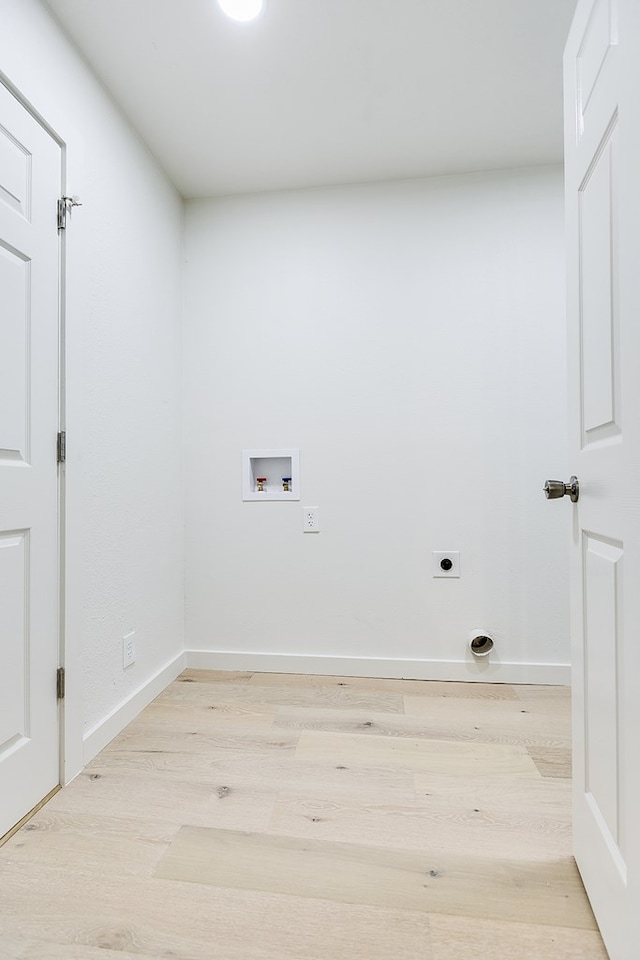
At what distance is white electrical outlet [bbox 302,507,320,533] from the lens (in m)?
2.42

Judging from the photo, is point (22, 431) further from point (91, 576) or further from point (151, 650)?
point (151, 650)

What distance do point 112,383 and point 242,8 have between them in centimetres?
125

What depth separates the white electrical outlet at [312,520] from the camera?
95.2 inches

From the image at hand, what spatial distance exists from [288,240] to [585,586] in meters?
2.10

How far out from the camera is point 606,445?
37.7 inches

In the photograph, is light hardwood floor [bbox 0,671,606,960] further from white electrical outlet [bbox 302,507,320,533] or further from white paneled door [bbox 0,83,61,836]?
white electrical outlet [bbox 302,507,320,533]

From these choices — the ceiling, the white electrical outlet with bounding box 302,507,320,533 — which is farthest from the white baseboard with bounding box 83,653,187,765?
the ceiling

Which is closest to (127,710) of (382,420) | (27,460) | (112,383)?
(27,460)

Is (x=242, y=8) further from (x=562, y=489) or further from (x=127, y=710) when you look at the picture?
(x=127, y=710)

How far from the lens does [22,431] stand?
137 centimetres

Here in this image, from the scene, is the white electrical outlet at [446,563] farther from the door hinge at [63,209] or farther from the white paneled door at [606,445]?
the door hinge at [63,209]

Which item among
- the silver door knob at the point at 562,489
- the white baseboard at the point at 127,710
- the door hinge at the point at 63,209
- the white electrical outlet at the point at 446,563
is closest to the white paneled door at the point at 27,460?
the door hinge at the point at 63,209

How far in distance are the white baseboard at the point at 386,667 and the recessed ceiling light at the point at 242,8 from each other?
8.14ft

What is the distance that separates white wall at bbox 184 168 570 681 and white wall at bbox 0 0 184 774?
22 centimetres
